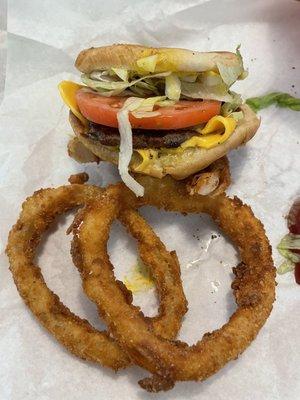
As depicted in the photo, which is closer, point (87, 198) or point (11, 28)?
point (87, 198)

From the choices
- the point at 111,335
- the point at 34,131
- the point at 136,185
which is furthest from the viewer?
the point at 34,131

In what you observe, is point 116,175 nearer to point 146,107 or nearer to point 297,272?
point 146,107

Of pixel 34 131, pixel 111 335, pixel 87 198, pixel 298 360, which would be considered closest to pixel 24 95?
pixel 34 131

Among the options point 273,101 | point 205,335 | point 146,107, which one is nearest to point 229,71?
point 146,107

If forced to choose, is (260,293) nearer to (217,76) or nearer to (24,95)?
(217,76)

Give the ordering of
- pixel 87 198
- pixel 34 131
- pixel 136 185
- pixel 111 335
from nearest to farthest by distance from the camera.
A: pixel 111 335, pixel 136 185, pixel 87 198, pixel 34 131

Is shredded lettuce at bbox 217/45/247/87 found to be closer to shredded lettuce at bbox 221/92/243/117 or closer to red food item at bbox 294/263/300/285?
shredded lettuce at bbox 221/92/243/117

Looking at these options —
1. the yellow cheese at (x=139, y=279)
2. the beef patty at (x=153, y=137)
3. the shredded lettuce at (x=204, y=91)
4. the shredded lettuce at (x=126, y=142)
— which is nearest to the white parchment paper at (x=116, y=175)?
the yellow cheese at (x=139, y=279)

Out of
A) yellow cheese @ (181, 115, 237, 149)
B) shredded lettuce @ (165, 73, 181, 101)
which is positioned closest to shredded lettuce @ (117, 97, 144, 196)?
shredded lettuce @ (165, 73, 181, 101)
